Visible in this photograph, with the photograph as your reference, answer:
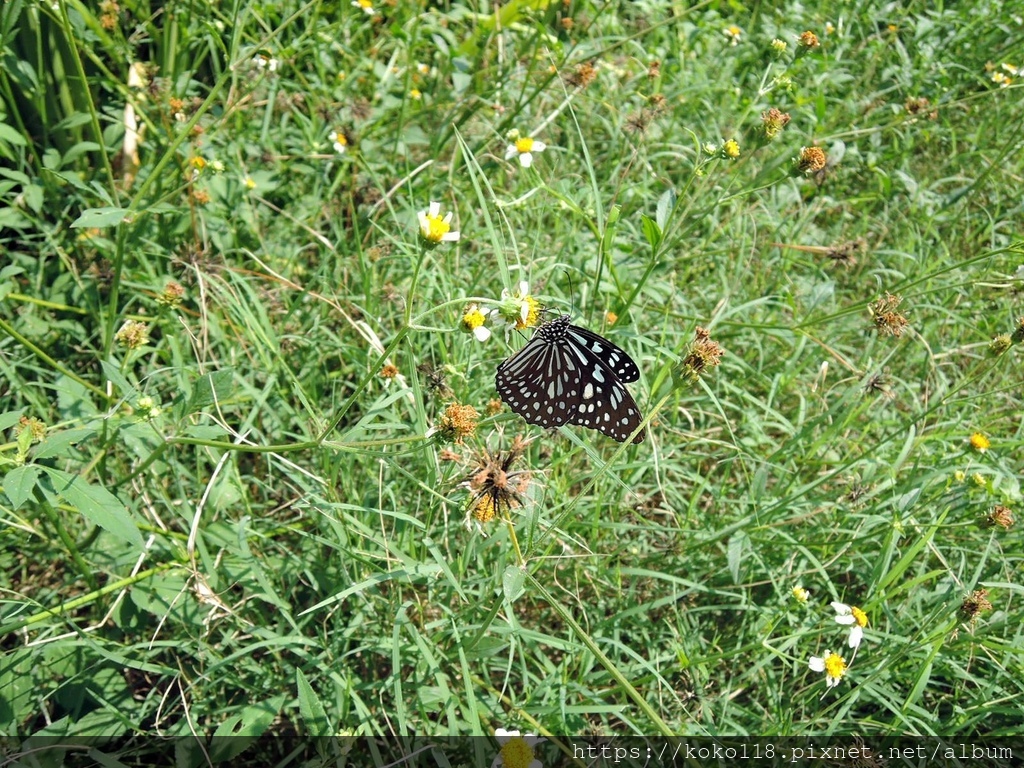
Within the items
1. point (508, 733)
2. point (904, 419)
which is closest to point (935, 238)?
point (904, 419)

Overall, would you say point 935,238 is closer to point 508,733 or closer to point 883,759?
point 883,759

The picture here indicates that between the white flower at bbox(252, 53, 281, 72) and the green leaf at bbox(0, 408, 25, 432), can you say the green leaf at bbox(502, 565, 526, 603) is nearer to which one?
the green leaf at bbox(0, 408, 25, 432)

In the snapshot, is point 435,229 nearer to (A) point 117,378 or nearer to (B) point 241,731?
(A) point 117,378

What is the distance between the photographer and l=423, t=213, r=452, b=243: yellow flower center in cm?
151

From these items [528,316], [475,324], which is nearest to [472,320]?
[475,324]

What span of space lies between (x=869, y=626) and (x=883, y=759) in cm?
36

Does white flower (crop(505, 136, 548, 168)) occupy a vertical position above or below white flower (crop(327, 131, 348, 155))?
above

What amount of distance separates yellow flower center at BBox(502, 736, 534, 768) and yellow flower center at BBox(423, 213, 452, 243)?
1.08 metres

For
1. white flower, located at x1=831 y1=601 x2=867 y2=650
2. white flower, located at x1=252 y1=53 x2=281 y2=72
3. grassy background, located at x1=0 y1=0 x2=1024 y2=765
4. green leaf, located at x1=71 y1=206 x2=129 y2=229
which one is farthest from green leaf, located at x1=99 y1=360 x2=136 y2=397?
white flower, located at x1=831 y1=601 x2=867 y2=650

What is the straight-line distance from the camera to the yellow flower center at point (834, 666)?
1998 millimetres

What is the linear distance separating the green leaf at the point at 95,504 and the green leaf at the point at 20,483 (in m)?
0.03

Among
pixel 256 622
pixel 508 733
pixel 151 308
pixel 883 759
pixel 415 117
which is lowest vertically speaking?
pixel 883 759

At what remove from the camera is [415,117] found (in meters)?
3.14

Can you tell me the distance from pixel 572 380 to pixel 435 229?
2.00 feet
